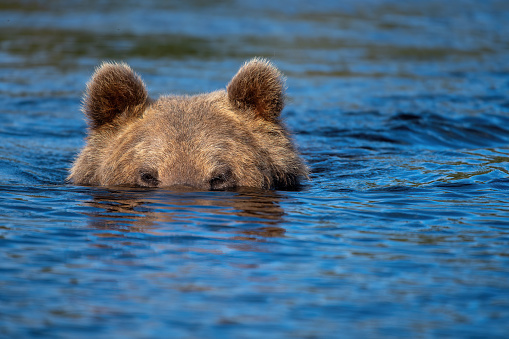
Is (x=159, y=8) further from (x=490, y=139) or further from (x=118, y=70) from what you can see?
(x=118, y=70)

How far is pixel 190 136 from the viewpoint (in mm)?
7426

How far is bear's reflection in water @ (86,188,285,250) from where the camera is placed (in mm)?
6227

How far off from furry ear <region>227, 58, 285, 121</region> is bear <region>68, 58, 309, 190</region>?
0.4 inches

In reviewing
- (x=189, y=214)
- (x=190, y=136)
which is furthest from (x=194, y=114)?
(x=189, y=214)

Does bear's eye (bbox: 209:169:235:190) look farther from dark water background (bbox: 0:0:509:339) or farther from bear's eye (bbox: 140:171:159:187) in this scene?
bear's eye (bbox: 140:171:159:187)

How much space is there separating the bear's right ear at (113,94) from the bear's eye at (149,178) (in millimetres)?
892

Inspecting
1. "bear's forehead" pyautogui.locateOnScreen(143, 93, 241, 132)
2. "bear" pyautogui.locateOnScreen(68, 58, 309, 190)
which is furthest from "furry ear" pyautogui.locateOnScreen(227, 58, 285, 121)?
"bear's forehead" pyautogui.locateOnScreen(143, 93, 241, 132)

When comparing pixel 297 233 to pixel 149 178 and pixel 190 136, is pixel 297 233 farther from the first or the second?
pixel 149 178

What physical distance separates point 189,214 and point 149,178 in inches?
39.1

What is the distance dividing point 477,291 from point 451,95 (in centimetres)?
1125

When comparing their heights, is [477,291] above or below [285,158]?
below

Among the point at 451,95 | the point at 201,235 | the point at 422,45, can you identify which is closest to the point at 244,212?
the point at 201,235

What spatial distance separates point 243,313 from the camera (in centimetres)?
464

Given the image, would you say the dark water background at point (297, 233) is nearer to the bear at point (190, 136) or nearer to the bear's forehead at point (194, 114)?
the bear at point (190, 136)
